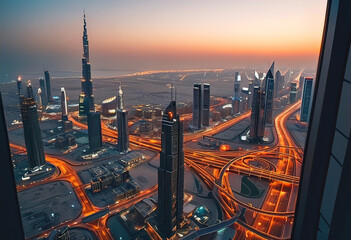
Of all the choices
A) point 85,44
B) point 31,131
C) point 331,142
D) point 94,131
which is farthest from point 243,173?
point 85,44

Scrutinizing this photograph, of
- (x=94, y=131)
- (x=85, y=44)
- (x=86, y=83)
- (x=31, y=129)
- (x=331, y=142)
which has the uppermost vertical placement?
(x=85, y=44)

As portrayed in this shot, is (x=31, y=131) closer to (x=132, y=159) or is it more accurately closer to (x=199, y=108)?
(x=132, y=159)

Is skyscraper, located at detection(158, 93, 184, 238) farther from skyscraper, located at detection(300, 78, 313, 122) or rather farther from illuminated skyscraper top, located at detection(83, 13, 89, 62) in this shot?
illuminated skyscraper top, located at detection(83, 13, 89, 62)

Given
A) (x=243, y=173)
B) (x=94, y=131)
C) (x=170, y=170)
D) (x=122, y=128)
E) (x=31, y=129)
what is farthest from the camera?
(x=94, y=131)

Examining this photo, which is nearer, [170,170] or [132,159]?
[170,170]

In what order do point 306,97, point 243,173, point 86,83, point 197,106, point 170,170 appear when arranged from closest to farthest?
point 170,170, point 243,173, point 197,106, point 306,97, point 86,83

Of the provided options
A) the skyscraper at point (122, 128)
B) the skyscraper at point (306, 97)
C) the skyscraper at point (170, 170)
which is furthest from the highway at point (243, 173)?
the skyscraper at point (306, 97)

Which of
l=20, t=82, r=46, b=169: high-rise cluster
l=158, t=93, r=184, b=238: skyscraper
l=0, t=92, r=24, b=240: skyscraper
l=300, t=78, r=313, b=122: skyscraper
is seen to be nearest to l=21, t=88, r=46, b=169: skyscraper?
l=20, t=82, r=46, b=169: high-rise cluster
